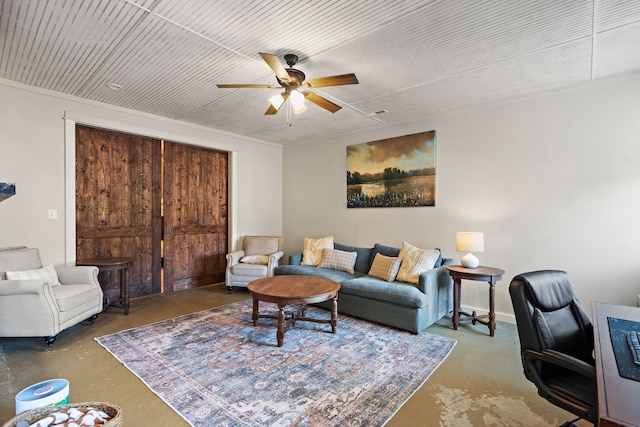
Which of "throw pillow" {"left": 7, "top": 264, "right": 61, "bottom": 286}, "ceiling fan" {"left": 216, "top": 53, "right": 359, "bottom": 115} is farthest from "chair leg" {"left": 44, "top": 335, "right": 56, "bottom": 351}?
"ceiling fan" {"left": 216, "top": 53, "right": 359, "bottom": 115}

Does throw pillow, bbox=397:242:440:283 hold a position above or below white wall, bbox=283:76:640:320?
below

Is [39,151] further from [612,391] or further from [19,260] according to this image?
[612,391]

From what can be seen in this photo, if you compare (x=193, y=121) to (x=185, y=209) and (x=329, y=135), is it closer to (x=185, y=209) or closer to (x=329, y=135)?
(x=185, y=209)

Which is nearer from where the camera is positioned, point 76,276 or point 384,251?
point 76,276

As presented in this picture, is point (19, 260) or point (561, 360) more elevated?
point (19, 260)

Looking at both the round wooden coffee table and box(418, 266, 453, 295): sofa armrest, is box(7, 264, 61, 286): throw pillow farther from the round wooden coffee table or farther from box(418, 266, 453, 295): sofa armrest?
box(418, 266, 453, 295): sofa armrest

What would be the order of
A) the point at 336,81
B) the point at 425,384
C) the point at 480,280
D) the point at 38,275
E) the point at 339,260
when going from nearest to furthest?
the point at 425,384, the point at 336,81, the point at 38,275, the point at 480,280, the point at 339,260

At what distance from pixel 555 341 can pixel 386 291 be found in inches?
72.4

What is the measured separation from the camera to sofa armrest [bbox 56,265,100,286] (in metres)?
3.44

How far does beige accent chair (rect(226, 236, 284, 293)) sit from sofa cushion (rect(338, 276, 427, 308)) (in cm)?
150

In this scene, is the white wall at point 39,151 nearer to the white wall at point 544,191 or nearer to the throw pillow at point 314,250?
the throw pillow at point 314,250

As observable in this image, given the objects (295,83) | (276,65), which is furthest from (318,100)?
(276,65)

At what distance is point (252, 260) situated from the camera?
505 centimetres

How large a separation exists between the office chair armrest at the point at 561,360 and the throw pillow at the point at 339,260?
2998 millimetres
